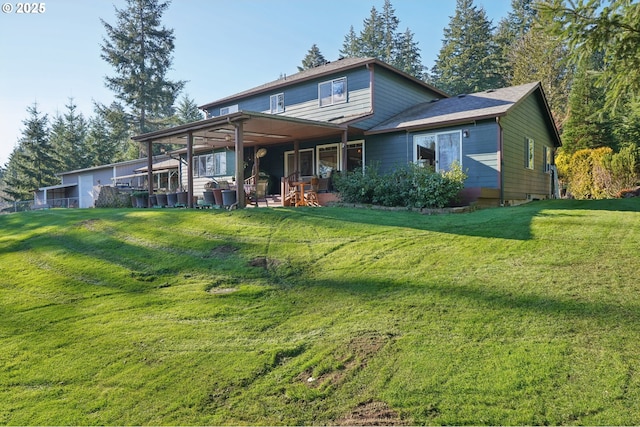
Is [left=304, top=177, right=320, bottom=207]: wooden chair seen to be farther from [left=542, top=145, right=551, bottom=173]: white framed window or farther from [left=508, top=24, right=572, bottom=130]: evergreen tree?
[left=508, top=24, right=572, bottom=130]: evergreen tree

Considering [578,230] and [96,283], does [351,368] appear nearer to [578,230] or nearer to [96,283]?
[96,283]

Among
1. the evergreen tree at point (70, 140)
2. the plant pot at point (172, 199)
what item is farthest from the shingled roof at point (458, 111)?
the evergreen tree at point (70, 140)

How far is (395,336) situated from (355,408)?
1.00m

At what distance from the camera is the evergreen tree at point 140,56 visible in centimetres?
3478

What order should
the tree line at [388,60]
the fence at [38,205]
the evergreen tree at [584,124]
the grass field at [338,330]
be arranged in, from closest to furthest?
the grass field at [338,330]
the evergreen tree at [584,124]
the tree line at [388,60]
the fence at [38,205]

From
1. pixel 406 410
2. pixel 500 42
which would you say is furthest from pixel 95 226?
pixel 500 42

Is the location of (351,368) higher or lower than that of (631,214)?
lower

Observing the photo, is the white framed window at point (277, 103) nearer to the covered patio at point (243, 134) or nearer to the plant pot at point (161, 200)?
the covered patio at point (243, 134)

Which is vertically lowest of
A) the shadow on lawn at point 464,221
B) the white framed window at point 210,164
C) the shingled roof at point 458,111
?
the shadow on lawn at point 464,221

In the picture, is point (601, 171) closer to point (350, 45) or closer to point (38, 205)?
point (38, 205)

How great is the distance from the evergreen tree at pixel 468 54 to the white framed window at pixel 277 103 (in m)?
24.7

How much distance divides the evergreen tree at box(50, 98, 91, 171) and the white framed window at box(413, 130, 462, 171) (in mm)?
36706

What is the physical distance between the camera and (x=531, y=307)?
13.3 ft

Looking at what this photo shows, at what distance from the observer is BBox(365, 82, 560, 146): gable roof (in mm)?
12503
